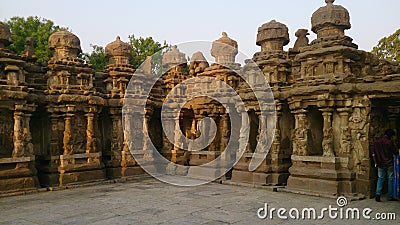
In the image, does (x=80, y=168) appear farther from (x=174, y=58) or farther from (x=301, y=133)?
(x=301, y=133)

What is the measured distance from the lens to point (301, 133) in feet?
31.8

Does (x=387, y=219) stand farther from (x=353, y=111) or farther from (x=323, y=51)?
(x=323, y=51)

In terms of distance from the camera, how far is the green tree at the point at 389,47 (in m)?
25.2

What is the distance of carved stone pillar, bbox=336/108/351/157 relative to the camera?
29.5 ft

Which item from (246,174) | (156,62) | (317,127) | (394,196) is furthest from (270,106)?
(156,62)

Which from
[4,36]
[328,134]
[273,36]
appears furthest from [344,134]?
[4,36]

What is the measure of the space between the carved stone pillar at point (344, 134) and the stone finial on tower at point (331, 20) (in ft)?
6.64

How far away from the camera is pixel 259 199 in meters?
8.65

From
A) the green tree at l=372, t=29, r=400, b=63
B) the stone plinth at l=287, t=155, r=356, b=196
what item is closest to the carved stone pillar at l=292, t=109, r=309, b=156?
the stone plinth at l=287, t=155, r=356, b=196

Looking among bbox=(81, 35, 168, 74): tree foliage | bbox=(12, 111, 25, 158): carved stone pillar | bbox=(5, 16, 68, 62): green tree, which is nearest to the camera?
bbox=(12, 111, 25, 158): carved stone pillar

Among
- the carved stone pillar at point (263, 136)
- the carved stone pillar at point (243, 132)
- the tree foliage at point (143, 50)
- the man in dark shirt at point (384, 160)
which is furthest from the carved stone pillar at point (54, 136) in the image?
the tree foliage at point (143, 50)

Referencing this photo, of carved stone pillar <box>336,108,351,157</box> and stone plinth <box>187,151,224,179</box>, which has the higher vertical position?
carved stone pillar <box>336,108,351,157</box>

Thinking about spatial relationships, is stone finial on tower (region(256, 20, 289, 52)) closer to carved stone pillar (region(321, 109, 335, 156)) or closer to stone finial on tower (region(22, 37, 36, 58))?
carved stone pillar (region(321, 109, 335, 156))

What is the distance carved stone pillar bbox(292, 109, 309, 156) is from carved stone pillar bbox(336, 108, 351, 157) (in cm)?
87
